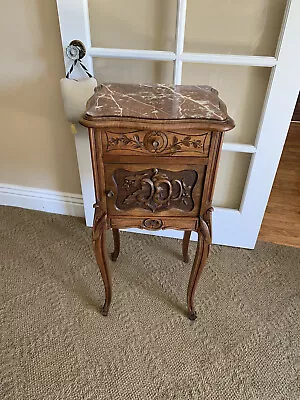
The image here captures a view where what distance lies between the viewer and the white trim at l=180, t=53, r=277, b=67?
46.8 inches

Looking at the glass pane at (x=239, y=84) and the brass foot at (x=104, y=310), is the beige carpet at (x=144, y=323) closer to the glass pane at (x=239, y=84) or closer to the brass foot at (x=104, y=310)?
the brass foot at (x=104, y=310)

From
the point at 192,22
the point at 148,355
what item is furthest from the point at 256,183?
the point at 148,355

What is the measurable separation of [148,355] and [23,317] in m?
0.50

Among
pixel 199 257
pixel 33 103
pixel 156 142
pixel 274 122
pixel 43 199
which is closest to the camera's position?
pixel 156 142

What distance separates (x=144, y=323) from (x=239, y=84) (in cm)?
96

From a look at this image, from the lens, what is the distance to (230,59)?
121 centimetres

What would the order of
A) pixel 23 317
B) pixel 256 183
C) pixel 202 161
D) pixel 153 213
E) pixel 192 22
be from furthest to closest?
pixel 256 183
pixel 23 317
pixel 192 22
pixel 153 213
pixel 202 161

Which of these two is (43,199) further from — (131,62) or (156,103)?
(156,103)

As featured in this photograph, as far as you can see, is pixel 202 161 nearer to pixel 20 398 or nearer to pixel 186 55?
pixel 186 55

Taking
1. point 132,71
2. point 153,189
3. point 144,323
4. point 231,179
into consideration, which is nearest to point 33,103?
point 132,71

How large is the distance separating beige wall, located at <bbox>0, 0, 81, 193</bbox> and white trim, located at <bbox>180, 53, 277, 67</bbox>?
1.69ft

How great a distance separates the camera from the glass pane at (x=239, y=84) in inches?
50.2

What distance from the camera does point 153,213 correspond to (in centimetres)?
109

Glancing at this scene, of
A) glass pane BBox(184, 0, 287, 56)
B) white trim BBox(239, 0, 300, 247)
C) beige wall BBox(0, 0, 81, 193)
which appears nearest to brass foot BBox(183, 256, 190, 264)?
white trim BBox(239, 0, 300, 247)
